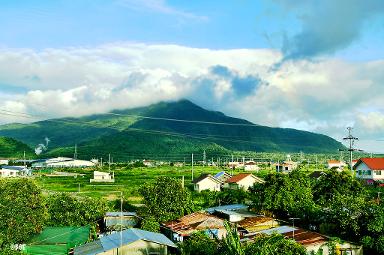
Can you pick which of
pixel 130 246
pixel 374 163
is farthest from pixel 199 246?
pixel 374 163

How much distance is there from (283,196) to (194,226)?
9698 mm

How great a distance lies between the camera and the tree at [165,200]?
39453 mm

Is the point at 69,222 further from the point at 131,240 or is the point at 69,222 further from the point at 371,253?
the point at 371,253

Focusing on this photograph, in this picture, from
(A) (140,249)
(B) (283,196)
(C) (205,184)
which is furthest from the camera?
(C) (205,184)

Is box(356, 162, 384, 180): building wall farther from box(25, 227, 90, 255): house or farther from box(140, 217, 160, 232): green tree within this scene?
box(25, 227, 90, 255): house

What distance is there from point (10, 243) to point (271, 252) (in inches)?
726

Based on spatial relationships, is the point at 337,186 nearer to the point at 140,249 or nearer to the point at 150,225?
the point at 150,225

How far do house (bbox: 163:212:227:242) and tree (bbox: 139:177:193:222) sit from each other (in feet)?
6.19

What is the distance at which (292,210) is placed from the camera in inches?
1516

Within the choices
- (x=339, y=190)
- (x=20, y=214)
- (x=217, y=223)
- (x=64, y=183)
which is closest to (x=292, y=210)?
(x=339, y=190)

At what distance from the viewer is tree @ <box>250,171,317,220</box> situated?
39.1m

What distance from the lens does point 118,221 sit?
38.6 m

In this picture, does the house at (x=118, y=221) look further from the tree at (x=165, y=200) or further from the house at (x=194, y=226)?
the house at (x=194, y=226)

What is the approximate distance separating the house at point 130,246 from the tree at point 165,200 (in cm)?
1013
